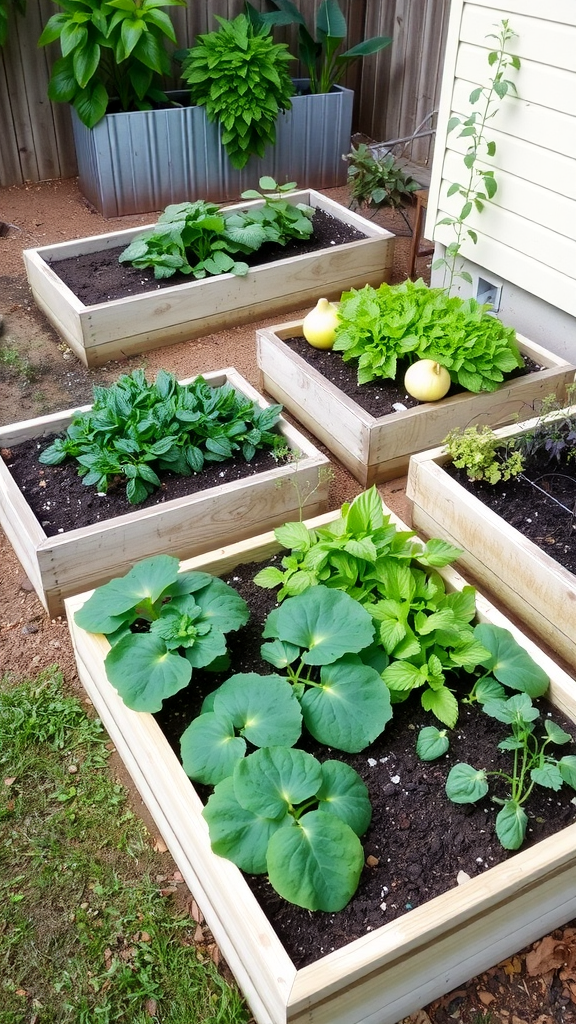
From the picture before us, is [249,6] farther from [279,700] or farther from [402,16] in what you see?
[279,700]

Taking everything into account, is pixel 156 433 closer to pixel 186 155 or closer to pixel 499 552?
pixel 499 552

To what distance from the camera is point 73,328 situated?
12.9 ft

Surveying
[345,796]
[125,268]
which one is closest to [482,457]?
[345,796]

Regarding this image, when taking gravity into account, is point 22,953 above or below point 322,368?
below

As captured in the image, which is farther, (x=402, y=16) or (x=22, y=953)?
(x=402, y=16)

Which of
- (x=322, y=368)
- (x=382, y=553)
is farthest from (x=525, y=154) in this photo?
(x=382, y=553)

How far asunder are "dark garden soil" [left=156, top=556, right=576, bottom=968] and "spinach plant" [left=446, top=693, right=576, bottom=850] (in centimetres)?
4

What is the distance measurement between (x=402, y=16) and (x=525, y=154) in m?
3.31

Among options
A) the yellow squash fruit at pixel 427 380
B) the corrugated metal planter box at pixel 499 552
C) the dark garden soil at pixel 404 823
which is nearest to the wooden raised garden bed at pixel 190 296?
the yellow squash fruit at pixel 427 380

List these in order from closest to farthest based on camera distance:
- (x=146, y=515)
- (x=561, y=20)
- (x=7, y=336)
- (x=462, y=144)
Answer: (x=146, y=515)
(x=561, y=20)
(x=462, y=144)
(x=7, y=336)

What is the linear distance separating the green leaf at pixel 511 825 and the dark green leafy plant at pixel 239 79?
14.6 ft

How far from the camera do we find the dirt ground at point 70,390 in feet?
6.13

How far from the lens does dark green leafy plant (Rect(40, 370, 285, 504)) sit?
2.81 m

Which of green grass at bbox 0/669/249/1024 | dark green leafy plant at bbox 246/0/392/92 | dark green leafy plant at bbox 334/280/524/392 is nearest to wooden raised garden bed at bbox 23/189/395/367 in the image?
dark green leafy plant at bbox 334/280/524/392
